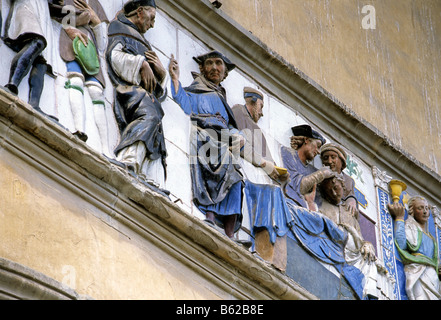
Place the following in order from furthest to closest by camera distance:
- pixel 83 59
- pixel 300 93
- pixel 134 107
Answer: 1. pixel 300 93
2. pixel 134 107
3. pixel 83 59

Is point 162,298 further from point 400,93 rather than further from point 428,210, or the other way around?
point 400,93

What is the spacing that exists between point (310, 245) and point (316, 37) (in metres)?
3.05

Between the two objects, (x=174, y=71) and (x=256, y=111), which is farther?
(x=256, y=111)

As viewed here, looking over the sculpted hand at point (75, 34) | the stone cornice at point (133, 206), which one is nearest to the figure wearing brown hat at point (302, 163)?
the stone cornice at point (133, 206)

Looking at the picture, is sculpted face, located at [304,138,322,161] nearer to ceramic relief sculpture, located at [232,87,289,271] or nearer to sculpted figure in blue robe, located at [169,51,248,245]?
ceramic relief sculpture, located at [232,87,289,271]

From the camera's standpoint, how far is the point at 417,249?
35.4 ft

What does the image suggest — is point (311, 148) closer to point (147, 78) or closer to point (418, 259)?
point (418, 259)

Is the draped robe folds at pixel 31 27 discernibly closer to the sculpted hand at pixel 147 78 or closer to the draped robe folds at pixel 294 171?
the sculpted hand at pixel 147 78

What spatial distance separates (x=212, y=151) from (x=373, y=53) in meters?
3.99

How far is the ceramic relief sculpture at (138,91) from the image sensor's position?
8453 mm

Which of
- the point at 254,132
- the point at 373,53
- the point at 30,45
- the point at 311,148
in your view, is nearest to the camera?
the point at 30,45

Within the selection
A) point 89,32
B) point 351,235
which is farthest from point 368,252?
point 89,32

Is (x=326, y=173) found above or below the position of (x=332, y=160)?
below

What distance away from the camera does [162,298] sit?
799 centimetres
